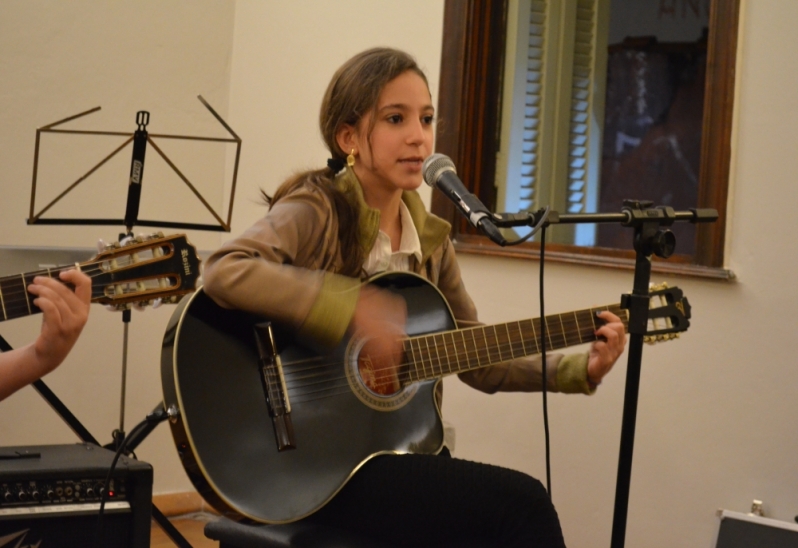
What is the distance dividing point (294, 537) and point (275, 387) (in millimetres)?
274

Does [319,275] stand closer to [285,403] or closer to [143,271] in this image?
[285,403]

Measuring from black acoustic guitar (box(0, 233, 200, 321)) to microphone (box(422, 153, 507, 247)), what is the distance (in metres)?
0.59

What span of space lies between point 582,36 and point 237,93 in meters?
1.37

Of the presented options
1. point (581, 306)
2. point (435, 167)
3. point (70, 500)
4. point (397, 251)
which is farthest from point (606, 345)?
point (70, 500)

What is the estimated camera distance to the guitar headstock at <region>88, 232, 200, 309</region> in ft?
5.95

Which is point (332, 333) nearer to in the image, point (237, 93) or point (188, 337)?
point (188, 337)

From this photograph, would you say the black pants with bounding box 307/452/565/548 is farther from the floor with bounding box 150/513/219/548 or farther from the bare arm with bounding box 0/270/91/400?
the floor with bounding box 150/513/219/548

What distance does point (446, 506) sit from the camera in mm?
1627

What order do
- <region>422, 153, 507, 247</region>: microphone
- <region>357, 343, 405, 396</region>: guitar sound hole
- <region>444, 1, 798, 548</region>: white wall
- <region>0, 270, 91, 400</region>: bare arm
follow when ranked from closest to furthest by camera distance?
<region>422, 153, 507, 247</region>: microphone < <region>0, 270, 91, 400</region>: bare arm < <region>357, 343, 405, 396</region>: guitar sound hole < <region>444, 1, 798, 548</region>: white wall

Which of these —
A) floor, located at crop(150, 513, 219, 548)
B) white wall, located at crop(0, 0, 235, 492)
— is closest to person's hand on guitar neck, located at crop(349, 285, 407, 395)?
floor, located at crop(150, 513, 219, 548)

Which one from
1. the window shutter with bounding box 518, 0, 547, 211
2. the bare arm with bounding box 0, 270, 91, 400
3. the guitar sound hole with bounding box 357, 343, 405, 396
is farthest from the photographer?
the window shutter with bounding box 518, 0, 547, 211

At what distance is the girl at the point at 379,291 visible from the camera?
5.36 ft

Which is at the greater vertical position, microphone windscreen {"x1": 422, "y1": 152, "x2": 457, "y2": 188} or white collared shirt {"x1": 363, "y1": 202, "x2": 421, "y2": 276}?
microphone windscreen {"x1": 422, "y1": 152, "x2": 457, "y2": 188}

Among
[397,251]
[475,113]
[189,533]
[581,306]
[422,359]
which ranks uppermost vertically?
[475,113]
